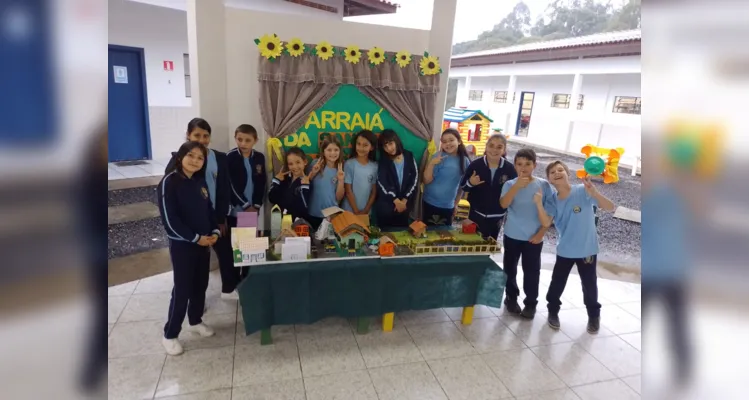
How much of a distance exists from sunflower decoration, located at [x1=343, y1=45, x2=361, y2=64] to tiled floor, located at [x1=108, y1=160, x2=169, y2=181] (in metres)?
4.64

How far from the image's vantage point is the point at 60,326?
1.02 ft

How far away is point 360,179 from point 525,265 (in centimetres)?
146

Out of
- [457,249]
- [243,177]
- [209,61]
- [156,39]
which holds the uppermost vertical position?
[156,39]

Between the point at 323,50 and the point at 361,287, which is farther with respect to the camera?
the point at 323,50

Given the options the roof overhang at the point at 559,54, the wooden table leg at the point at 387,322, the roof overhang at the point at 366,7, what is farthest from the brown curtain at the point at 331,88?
the roof overhang at the point at 366,7

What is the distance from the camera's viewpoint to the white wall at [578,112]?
9.59 meters

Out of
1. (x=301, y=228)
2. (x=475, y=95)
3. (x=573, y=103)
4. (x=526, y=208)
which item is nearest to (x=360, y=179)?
(x=301, y=228)

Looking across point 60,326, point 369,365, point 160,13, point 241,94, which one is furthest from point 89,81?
point 160,13

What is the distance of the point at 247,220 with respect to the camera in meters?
2.76

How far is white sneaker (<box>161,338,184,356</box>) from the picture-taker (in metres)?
2.55

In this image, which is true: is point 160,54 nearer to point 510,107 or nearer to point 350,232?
point 350,232

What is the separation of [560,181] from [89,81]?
2881 millimetres

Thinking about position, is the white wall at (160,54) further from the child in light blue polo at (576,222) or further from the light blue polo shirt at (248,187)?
the child in light blue polo at (576,222)

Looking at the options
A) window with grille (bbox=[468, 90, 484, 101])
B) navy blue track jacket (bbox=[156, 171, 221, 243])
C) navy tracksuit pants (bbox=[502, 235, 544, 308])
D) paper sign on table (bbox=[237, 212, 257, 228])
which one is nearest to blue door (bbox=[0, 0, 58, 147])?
navy blue track jacket (bbox=[156, 171, 221, 243])
